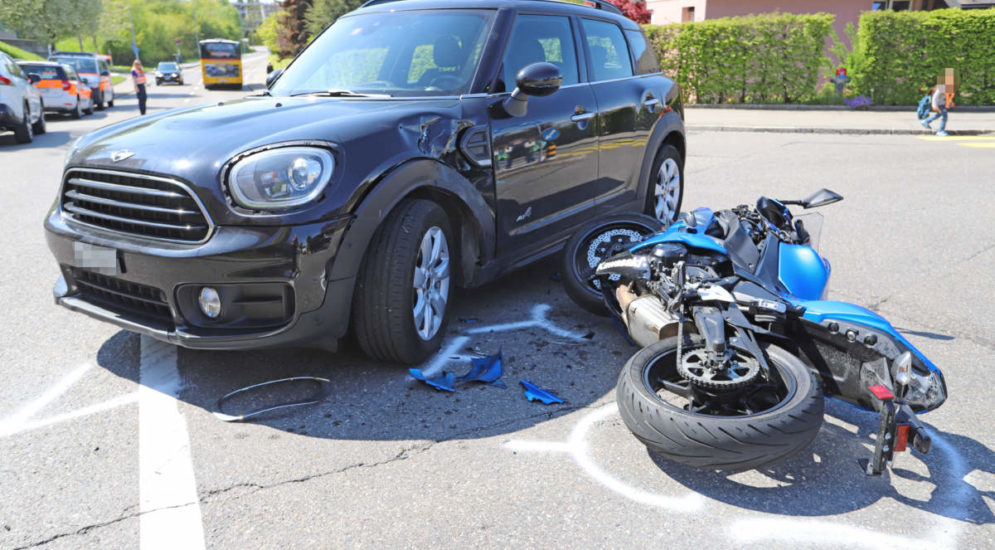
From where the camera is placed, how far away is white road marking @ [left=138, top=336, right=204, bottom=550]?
2.51 metres

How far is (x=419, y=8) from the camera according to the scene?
473cm

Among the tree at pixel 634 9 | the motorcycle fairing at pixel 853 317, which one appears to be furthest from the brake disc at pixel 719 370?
the tree at pixel 634 9

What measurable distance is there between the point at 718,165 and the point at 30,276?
28.2 feet

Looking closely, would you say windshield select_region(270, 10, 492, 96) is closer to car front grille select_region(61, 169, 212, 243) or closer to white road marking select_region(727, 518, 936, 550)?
car front grille select_region(61, 169, 212, 243)

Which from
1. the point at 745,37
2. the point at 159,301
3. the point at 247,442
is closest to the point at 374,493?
the point at 247,442

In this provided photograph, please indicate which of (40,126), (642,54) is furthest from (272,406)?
(40,126)

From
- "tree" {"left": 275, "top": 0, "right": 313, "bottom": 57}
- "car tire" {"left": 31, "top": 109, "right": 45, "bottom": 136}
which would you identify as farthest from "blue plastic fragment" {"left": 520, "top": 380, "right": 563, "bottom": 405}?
"tree" {"left": 275, "top": 0, "right": 313, "bottom": 57}

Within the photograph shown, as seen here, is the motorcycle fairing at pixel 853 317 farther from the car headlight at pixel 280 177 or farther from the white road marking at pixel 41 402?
the white road marking at pixel 41 402

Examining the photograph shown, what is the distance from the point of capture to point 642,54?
6.16 m

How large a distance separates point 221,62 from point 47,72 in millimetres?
22171

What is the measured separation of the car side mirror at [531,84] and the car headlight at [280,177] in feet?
4.08

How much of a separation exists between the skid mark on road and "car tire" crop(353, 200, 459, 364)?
2.68ft

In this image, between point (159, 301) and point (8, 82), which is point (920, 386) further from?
point (8, 82)

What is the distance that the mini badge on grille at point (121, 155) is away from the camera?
3.40m
